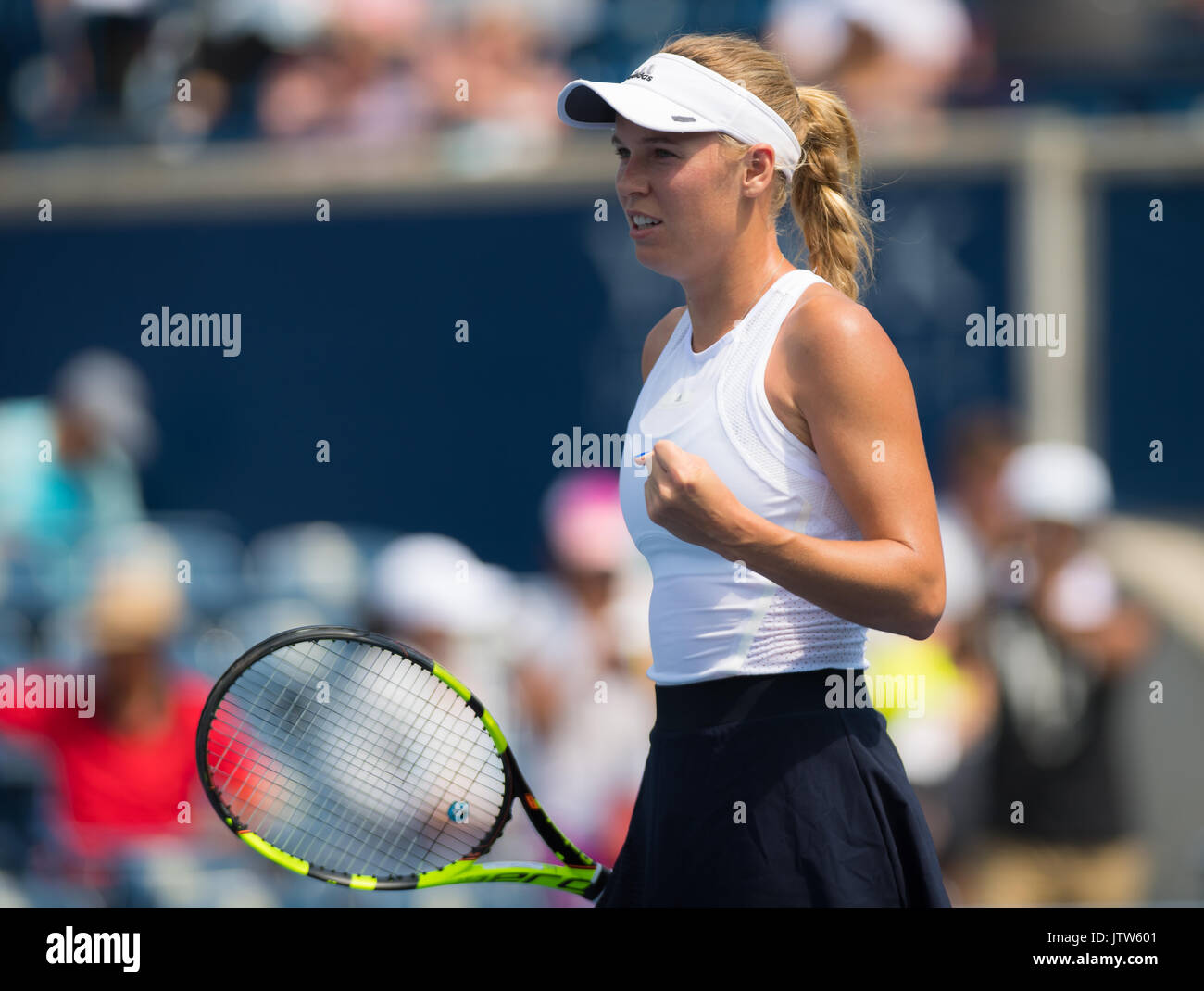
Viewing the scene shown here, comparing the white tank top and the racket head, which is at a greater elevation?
the white tank top

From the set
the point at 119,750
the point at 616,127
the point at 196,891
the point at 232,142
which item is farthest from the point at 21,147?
the point at 616,127

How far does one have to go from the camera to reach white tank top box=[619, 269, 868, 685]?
1810 mm

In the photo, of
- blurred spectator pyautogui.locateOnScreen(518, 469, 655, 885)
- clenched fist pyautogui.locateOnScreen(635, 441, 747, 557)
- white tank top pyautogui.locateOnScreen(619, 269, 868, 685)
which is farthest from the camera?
blurred spectator pyautogui.locateOnScreen(518, 469, 655, 885)

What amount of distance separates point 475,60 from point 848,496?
16.1 ft

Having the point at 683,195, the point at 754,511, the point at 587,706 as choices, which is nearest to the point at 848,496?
the point at 754,511

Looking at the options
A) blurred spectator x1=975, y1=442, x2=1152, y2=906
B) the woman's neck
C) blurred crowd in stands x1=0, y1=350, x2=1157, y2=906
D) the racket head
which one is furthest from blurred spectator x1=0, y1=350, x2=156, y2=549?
the woman's neck

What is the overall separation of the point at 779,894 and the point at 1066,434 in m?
4.01

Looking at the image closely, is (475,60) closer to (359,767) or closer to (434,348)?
(434,348)

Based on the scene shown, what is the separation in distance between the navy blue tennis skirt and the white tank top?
0.03m

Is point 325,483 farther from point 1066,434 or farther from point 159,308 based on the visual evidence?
point 1066,434

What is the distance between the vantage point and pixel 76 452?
5.64 metres

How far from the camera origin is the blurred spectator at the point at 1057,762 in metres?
4.03

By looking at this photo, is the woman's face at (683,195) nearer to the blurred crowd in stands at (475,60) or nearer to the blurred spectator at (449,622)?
the blurred spectator at (449,622)

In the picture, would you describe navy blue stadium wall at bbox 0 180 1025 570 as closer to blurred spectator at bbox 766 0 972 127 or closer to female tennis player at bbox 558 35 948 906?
blurred spectator at bbox 766 0 972 127
